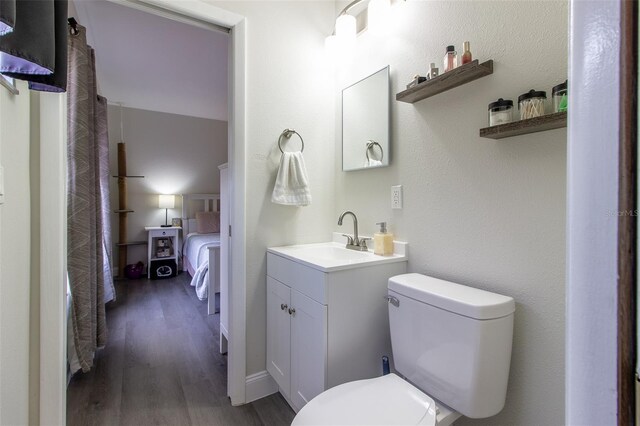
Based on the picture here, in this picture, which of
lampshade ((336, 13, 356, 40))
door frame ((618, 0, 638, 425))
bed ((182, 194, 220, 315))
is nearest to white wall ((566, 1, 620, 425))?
door frame ((618, 0, 638, 425))

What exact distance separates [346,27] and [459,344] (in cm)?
173

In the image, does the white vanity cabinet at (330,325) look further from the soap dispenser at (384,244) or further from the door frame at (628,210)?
the door frame at (628,210)

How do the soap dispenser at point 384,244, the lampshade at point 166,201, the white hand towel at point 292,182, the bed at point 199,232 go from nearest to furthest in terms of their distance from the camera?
the soap dispenser at point 384,244, the white hand towel at point 292,182, the bed at point 199,232, the lampshade at point 166,201

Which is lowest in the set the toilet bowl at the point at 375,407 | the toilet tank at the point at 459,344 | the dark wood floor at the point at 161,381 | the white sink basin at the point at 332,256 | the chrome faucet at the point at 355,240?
the dark wood floor at the point at 161,381

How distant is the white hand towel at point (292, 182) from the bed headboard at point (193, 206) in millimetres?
3549

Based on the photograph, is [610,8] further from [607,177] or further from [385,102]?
[385,102]

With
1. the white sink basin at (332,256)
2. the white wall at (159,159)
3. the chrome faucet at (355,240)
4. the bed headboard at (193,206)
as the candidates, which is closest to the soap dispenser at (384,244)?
the white sink basin at (332,256)

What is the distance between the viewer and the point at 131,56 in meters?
3.02

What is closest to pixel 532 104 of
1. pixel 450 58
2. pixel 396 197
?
pixel 450 58

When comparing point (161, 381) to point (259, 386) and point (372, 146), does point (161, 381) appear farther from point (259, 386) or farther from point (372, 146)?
point (372, 146)

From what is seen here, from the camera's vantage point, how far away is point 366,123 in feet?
5.60

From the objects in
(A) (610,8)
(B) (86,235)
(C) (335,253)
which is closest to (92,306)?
(B) (86,235)

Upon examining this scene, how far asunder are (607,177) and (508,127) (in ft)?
2.77

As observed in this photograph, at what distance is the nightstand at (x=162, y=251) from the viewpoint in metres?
4.23
